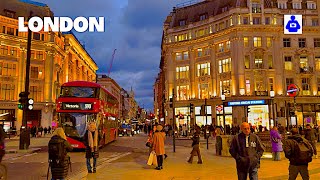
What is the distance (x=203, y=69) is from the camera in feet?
174

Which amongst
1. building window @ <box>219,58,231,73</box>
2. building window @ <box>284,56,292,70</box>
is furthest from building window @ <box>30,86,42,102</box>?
building window @ <box>284,56,292,70</box>

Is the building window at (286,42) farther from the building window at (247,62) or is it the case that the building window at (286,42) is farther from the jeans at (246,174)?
the jeans at (246,174)

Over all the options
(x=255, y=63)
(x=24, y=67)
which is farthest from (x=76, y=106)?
(x=24, y=67)

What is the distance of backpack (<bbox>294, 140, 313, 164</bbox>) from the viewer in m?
6.80

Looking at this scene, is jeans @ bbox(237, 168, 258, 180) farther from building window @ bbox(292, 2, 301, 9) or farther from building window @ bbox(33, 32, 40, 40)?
building window @ bbox(33, 32, 40, 40)

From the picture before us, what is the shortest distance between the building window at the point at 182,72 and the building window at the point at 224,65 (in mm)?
6389

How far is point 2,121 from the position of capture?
1971 inches

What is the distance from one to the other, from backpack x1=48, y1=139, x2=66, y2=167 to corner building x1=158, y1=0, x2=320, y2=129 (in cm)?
3899

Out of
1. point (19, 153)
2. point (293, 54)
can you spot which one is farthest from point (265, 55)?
point (19, 153)

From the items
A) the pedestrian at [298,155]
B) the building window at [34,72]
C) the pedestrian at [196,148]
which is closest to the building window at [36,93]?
the building window at [34,72]

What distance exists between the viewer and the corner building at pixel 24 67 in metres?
51.3

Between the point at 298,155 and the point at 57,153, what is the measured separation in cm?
535

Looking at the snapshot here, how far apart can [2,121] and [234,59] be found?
3710 cm

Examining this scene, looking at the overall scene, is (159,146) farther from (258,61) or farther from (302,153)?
(258,61)
